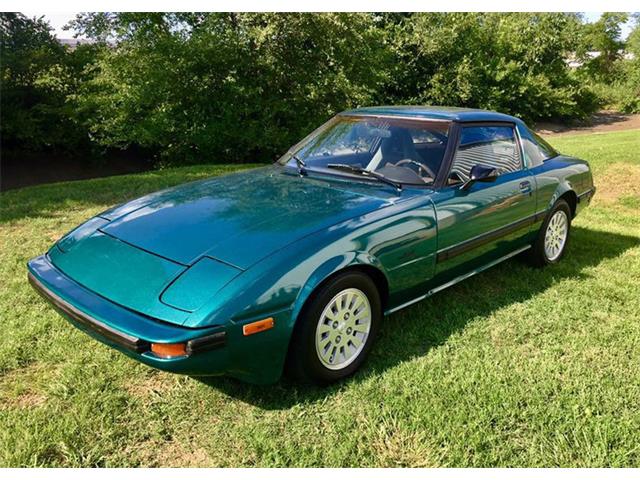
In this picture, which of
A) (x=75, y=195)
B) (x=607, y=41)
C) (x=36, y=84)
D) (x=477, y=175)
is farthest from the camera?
(x=607, y=41)

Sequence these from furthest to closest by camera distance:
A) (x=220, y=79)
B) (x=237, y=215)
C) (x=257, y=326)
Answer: (x=220, y=79), (x=237, y=215), (x=257, y=326)

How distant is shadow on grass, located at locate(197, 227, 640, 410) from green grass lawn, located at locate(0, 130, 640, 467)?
1cm

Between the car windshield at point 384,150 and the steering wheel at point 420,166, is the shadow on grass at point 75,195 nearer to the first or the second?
the car windshield at point 384,150

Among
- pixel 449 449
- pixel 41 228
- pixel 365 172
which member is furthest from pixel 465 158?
pixel 41 228

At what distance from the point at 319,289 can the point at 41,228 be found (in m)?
4.04

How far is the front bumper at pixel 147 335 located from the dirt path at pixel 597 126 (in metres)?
21.7

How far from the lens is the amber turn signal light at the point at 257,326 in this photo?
2258mm

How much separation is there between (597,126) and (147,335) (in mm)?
24663

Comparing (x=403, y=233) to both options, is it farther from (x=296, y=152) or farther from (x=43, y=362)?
(x=43, y=362)

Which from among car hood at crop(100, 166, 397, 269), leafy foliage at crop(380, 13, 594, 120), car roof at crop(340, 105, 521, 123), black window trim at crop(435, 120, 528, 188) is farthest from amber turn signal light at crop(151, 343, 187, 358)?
leafy foliage at crop(380, 13, 594, 120)

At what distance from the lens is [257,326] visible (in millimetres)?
2289

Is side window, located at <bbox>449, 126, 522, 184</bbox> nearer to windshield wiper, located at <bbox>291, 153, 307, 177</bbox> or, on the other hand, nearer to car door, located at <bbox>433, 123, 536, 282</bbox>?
car door, located at <bbox>433, 123, 536, 282</bbox>

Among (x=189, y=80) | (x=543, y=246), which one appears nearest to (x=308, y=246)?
(x=543, y=246)

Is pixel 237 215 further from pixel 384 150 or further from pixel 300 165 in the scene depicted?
pixel 384 150
